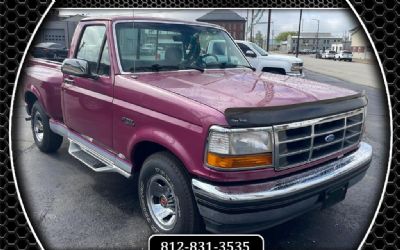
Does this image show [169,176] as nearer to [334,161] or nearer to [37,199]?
[334,161]

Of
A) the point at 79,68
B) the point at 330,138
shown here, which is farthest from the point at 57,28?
the point at 330,138

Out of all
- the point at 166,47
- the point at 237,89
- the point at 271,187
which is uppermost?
the point at 166,47

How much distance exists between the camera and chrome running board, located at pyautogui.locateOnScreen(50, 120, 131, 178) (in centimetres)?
327

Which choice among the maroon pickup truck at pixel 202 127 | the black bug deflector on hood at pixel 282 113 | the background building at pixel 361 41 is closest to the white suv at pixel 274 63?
the maroon pickup truck at pixel 202 127

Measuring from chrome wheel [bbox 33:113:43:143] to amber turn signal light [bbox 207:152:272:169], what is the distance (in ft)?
11.8

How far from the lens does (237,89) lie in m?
2.78

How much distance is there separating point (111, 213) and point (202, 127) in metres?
1.61

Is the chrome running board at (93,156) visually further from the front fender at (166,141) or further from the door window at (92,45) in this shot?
the door window at (92,45)

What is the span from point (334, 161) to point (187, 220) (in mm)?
1297

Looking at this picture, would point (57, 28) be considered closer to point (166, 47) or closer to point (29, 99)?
point (166, 47)

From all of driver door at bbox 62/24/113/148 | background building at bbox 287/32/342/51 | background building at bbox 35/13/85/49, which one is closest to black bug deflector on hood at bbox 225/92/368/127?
background building at bbox 287/32/342/51

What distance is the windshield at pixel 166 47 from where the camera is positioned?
3275 mm

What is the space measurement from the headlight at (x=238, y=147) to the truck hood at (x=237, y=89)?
0.18 metres

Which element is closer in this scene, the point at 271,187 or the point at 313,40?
the point at 271,187
